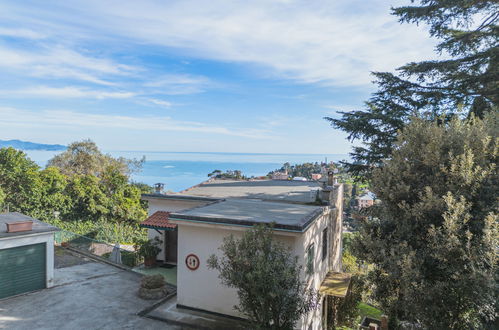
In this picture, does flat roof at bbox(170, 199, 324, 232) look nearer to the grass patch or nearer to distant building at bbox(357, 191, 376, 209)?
distant building at bbox(357, 191, 376, 209)

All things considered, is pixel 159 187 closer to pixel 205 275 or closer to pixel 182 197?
pixel 182 197

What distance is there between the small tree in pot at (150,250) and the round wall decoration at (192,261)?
5.84 metres

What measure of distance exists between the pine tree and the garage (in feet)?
40.1

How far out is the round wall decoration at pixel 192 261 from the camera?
408 inches

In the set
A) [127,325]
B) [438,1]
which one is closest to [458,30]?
[438,1]

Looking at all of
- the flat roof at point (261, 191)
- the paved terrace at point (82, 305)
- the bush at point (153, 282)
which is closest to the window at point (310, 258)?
the flat roof at point (261, 191)

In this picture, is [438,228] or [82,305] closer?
[438,228]

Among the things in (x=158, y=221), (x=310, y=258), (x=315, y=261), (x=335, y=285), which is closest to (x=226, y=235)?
(x=310, y=258)

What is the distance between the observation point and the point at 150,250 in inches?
612

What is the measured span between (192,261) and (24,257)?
7.31 m

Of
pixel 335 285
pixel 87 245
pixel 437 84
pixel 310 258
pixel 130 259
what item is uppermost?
pixel 437 84

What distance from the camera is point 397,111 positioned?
1463cm

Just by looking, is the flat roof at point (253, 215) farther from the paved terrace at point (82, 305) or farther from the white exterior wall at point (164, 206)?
the paved terrace at point (82, 305)

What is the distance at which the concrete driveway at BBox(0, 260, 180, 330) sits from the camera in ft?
32.7
